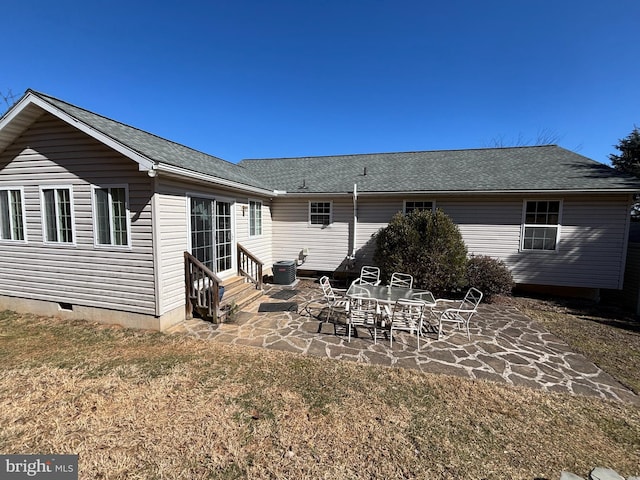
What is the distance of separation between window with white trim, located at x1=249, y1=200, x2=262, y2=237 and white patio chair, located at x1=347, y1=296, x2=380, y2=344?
4.65 m

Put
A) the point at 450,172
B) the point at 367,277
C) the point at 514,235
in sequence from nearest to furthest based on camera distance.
Answer: the point at 367,277 < the point at 514,235 < the point at 450,172

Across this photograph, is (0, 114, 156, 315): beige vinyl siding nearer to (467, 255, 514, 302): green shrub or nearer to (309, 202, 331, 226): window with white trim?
(309, 202, 331, 226): window with white trim

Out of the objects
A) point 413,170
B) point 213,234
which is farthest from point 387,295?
point 413,170

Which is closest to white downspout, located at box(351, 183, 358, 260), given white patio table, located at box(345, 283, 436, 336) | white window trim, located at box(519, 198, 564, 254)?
white patio table, located at box(345, 283, 436, 336)

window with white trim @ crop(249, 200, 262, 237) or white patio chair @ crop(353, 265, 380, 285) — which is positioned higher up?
window with white trim @ crop(249, 200, 262, 237)

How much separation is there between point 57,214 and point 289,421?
22.0 feet

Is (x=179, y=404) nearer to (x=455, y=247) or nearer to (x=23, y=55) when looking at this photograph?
(x=455, y=247)

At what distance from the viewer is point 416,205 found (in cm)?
920

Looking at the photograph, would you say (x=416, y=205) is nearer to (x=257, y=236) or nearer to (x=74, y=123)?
(x=257, y=236)

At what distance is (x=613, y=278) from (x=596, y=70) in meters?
7.52

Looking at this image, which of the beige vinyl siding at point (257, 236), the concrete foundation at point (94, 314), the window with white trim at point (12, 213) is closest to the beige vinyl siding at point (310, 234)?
the beige vinyl siding at point (257, 236)

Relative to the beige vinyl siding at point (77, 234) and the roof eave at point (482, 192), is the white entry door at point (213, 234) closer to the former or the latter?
the beige vinyl siding at point (77, 234)

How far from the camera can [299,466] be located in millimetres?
2408

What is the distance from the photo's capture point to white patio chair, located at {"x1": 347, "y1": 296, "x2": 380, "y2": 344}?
510cm
